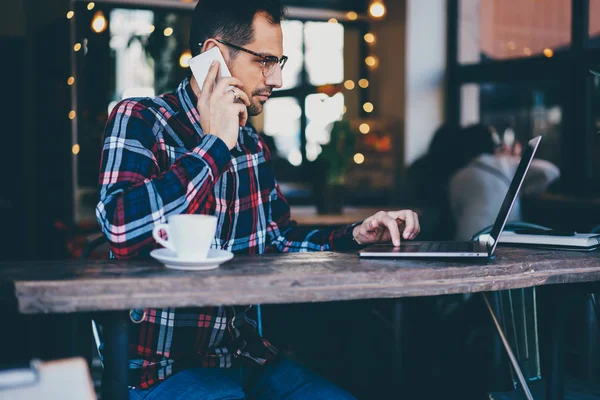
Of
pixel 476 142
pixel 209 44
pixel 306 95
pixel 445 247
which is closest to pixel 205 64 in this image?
pixel 209 44

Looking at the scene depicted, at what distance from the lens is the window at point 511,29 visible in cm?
396

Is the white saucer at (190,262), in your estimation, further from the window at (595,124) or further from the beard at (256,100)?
the window at (595,124)

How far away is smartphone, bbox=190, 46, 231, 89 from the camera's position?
5.24 ft

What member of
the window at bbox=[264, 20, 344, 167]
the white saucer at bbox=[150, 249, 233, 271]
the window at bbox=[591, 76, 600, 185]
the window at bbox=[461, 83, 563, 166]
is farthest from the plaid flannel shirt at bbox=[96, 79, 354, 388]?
the window at bbox=[264, 20, 344, 167]

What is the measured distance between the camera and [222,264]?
133 centimetres

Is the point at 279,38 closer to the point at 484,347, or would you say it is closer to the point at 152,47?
the point at 484,347

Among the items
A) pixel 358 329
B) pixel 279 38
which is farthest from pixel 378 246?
pixel 358 329

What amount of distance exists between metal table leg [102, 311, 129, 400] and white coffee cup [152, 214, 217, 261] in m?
0.15

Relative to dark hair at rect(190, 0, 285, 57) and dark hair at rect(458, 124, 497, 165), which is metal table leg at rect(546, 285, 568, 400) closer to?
dark hair at rect(190, 0, 285, 57)

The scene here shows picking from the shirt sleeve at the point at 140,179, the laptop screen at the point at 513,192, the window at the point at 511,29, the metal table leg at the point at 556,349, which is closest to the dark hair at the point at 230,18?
the shirt sleeve at the point at 140,179

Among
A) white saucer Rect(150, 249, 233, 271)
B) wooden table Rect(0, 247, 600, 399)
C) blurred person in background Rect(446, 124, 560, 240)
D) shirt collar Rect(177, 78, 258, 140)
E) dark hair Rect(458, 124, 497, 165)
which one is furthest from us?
dark hair Rect(458, 124, 497, 165)

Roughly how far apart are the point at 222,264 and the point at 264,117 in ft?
15.8

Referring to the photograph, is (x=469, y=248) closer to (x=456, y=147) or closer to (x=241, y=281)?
(x=241, y=281)

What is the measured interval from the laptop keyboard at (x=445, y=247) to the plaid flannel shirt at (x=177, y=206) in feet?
0.74
